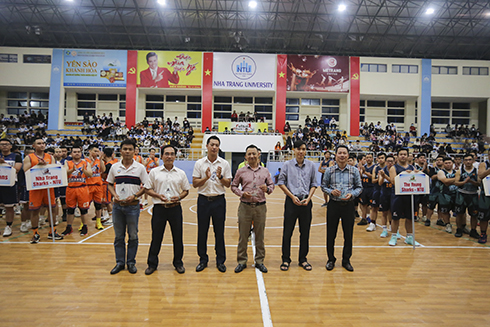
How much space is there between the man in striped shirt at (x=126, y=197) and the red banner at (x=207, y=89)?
2277cm

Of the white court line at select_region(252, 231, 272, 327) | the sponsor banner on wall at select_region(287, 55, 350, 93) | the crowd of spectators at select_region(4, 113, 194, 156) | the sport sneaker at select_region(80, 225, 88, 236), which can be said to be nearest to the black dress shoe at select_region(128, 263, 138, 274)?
the white court line at select_region(252, 231, 272, 327)

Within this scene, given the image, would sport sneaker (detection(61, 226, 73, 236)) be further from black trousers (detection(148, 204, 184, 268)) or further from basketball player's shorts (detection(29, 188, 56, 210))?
black trousers (detection(148, 204, 184, 268))

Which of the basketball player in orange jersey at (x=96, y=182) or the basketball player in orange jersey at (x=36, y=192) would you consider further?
the basketball player in orange jersey at (x=96, y=182)

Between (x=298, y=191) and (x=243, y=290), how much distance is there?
169cm

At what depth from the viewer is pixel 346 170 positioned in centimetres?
485

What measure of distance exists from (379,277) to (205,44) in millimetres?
30121

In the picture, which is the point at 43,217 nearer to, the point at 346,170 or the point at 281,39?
the point at 346,170

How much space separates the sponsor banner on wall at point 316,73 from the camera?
26484 mm

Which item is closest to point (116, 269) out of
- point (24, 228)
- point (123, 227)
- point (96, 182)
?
point (123, 227)

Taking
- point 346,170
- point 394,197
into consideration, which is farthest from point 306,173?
point 394,197

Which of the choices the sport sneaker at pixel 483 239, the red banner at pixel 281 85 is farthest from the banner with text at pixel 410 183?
the red banner at pixel 281 85

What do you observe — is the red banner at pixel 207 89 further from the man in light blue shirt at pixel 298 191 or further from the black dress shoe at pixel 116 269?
the black dress shoe at pixel 116 269

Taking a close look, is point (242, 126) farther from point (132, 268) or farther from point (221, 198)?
point (132, 268)

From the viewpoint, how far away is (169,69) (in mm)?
26344
